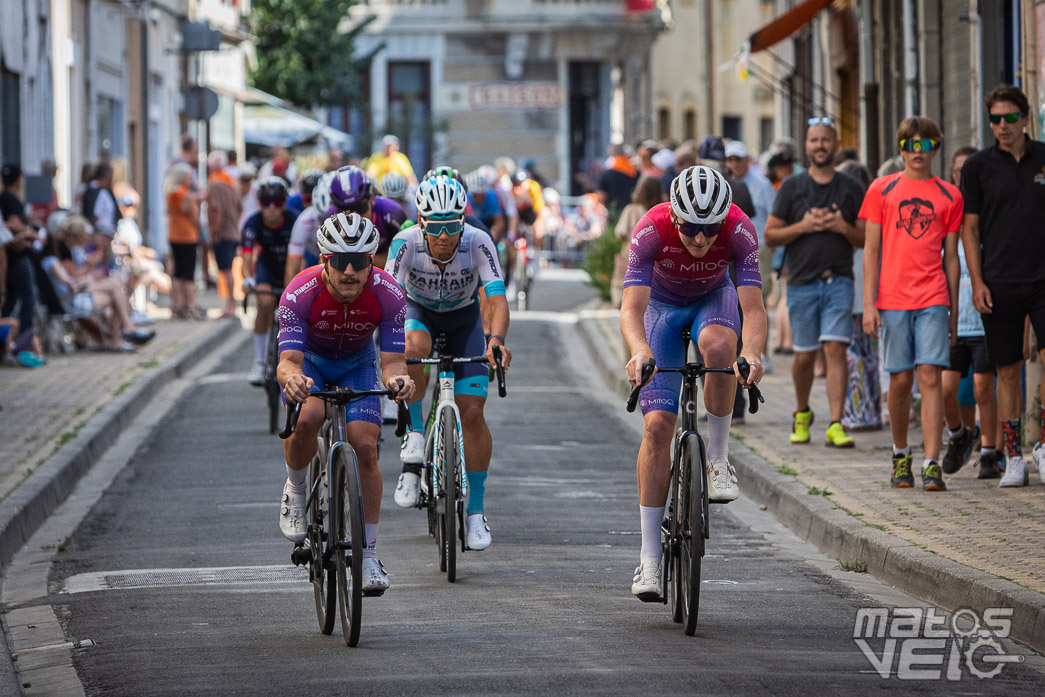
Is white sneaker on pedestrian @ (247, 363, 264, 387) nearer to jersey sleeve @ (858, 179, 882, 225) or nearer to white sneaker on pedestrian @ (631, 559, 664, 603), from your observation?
jersey sleeve @ (858, 179, 882, 225)

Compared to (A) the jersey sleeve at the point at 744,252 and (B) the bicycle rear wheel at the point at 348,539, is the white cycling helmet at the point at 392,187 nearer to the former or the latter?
(A) the jersey sleeve at the point at 744,252

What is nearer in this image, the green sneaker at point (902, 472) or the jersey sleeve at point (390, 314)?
the jersey sleeve at point (390, 314)

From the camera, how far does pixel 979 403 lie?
11383 millimetres

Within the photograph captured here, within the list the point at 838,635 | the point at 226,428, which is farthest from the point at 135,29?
the point at 838,635

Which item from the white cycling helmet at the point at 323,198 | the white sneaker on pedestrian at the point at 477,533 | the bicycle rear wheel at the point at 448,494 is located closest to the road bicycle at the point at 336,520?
the bicycle rear wheel at the point at 448,494

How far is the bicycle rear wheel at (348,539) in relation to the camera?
738 cm

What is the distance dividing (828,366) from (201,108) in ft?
58.5

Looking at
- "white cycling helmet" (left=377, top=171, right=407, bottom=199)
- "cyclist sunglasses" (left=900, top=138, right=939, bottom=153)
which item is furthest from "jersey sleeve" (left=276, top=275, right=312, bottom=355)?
"white cycling helmet" (left=377, top=171, right=407, bottom=199)

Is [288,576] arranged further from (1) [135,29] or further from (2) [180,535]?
(1) [135,29]

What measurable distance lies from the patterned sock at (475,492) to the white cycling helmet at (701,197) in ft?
7.72

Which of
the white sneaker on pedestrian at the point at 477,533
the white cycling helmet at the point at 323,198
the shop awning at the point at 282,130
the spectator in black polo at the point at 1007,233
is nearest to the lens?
the white sneaker on pedestrian at the point at 477,533

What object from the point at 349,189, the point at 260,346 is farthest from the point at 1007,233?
the point at 260,346

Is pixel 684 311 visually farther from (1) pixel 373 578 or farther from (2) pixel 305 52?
(2) pixel 305 52

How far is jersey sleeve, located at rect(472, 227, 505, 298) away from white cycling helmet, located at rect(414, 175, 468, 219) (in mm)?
300
